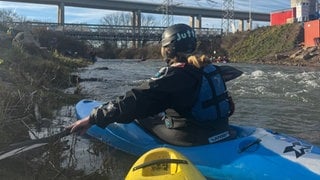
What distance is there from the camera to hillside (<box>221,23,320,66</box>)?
51375 mm

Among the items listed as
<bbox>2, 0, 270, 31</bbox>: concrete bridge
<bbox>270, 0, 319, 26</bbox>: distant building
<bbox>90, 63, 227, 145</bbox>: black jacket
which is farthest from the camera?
<bbox>2, 0, 270, 31</bbox>: concrete bridge

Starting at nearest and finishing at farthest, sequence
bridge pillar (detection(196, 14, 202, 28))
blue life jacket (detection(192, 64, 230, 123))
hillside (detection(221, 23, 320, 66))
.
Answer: blue life jacket (detection(192, 64, 230, 123)), hillside (detection(221, 23, 320, 66)), bridge pillar (detection(196, 14, 202, 28))

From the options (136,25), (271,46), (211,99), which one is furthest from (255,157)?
(136,25)

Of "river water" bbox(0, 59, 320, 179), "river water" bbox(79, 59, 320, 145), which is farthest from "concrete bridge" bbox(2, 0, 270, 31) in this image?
"river water" bbox(79, 59, 320, 145)

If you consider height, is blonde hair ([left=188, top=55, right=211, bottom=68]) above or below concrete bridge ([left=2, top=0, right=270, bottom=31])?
below

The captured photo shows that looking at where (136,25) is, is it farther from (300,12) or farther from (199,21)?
(300,12)

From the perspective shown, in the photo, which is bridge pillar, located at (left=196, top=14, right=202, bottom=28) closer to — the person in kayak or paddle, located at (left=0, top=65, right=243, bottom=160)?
the person in kayak

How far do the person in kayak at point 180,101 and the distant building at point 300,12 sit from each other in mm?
67619

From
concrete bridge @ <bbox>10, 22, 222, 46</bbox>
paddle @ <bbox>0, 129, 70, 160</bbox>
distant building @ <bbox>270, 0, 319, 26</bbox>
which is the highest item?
distant building @ <bbox>270, 0, 319, 26</bbox>

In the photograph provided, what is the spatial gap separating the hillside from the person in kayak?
143ft

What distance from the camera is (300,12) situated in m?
70.6

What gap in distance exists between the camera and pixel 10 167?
5.07 metres

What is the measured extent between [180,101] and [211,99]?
0.33 m

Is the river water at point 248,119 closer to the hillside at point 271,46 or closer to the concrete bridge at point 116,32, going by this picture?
the hillside at point 271,46
